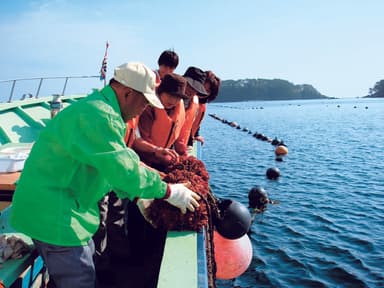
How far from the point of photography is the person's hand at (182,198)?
286cm

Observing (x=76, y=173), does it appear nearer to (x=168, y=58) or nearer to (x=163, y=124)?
(x=163, y=124)

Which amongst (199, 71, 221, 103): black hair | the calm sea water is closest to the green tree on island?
the calm sea water

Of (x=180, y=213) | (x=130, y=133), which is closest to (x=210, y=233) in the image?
(x=180, y=213)

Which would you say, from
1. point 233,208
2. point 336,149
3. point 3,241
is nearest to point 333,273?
point 233,208

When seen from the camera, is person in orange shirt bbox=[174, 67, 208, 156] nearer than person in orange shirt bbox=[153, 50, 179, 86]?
Yes

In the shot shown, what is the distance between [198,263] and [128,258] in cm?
165

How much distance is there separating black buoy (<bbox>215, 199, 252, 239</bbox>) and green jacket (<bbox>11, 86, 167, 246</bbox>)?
5.54ft

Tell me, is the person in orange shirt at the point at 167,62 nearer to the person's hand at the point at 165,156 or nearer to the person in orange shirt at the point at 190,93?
the person in orange shirt at the point at 190,93

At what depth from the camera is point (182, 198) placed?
2932 millimetres

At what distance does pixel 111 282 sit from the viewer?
3842 mm

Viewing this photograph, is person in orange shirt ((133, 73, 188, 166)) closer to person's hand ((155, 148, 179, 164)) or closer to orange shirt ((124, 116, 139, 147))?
person's hand ((155, 148, 179, 164))

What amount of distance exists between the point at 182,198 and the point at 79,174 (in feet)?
2.99

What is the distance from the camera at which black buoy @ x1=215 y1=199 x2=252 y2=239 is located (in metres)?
4.05

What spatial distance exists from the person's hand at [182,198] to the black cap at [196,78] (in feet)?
7.07
